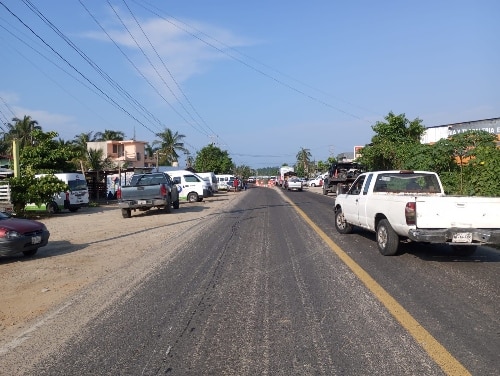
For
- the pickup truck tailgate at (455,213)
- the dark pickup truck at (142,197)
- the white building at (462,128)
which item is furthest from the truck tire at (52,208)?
the white building at (462,128)

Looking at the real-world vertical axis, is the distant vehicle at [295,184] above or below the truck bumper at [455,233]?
above

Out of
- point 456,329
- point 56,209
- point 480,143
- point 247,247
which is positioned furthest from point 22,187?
point 456,329

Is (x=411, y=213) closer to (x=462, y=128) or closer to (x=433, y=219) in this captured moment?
(x=433, y=219)

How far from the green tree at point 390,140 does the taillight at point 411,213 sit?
71.6ft

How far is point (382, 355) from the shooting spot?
14.6ft

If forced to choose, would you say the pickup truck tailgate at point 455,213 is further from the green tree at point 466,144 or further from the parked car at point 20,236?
the green tree at point 466,144

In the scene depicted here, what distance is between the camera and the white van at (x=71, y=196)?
25.0m

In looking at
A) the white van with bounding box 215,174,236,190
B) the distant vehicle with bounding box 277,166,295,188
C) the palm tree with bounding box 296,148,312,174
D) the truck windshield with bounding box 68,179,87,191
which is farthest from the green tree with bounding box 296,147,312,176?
the truck windshield with bounding box 68,179,87,191

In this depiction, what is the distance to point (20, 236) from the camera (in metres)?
10.1

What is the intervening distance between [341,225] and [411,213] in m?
4.55

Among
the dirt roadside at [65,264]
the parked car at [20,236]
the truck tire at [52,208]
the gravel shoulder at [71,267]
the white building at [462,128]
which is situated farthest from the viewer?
the white building at [462,128]

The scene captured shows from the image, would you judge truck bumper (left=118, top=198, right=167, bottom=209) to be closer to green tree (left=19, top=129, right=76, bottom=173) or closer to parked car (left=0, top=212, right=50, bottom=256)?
parked car (left=0, top=212, right=50, bottom=256)

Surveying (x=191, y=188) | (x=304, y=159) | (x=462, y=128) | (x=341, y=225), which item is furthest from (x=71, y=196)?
(x=304, y=159)

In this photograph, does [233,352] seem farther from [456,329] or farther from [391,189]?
[391,189]
